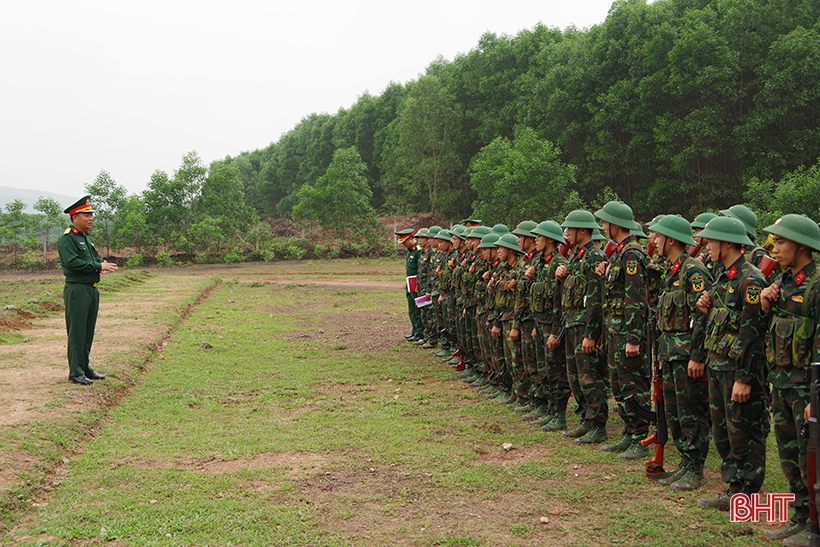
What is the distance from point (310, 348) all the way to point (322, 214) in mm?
32625

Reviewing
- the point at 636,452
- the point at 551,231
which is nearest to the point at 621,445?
the point at 636,452

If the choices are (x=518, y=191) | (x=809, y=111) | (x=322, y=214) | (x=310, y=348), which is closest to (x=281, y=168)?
(x=322, y=214)

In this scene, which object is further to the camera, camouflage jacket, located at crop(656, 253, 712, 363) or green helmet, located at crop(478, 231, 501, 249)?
green helmet, located at crop(478, 231, 501, 249)

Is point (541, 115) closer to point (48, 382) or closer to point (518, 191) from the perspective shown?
point (518, 191)

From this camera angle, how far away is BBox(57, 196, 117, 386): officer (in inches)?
335

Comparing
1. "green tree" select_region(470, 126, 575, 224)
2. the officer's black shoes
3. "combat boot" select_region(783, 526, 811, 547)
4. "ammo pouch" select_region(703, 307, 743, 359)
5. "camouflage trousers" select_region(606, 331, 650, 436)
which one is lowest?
"combat boot" select_region(783, 526, 811, 547)

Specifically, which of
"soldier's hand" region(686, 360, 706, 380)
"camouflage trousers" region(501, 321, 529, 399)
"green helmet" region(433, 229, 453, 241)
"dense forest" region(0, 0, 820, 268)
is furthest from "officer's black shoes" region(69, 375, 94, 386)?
"dense forest" region(0, 0, 820, 268)

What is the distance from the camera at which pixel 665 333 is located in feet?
18.4

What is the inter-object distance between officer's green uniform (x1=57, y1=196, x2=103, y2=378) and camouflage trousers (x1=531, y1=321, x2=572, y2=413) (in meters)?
5.57

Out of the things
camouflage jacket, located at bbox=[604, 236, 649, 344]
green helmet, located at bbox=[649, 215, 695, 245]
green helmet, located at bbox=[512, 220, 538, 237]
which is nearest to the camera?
green helmet, located at bbox=[649, 215, 695, 245]

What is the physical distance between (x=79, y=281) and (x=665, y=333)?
276 inches

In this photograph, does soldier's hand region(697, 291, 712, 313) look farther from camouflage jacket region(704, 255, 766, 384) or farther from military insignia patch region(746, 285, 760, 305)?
military insignia patch region(746, 285, 760, 305)

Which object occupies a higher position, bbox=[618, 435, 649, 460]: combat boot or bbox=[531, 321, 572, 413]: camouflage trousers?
bbox=[531, 321, 572, 413]: camouflage trousers

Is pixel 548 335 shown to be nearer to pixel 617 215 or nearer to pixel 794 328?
pixel 617 215
